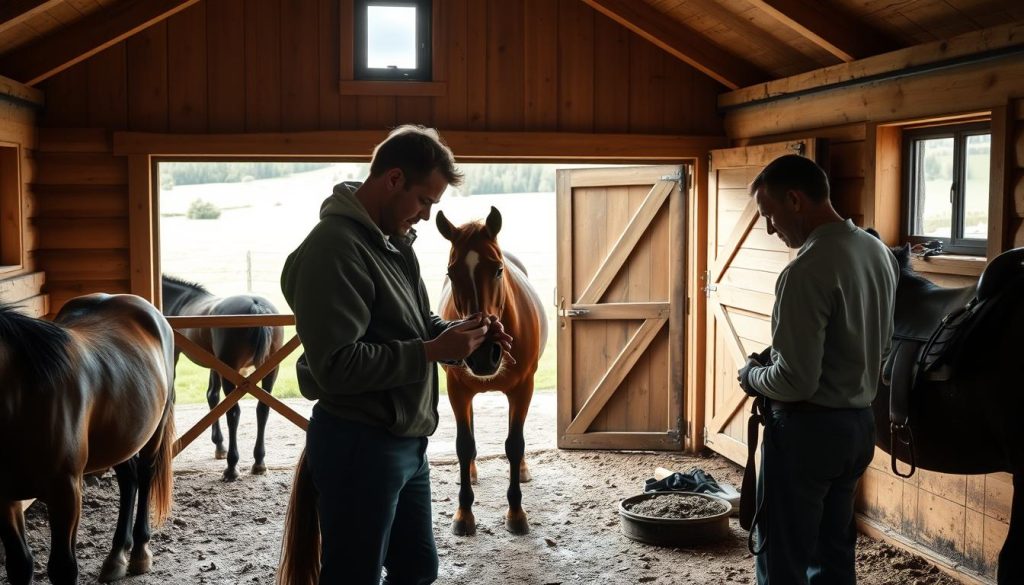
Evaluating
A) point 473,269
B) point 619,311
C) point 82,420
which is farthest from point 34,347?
point 619,311

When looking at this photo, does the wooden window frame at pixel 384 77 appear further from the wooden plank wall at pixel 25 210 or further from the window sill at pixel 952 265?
the window sill at pixel 952 265

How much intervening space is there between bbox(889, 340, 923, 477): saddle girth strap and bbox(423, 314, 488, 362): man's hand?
1688 millimetres

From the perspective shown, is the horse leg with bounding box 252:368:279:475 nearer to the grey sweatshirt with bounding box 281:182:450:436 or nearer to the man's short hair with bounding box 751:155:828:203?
the grey sweatshirt with bounding box 281:182:450:436

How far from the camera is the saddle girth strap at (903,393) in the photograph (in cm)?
305

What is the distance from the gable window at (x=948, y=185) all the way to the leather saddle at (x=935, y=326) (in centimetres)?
87

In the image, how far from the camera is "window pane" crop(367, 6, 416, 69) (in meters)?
5.74

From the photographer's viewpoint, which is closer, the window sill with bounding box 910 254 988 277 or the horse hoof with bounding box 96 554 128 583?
the window sill with bounding box 910 254 988 277

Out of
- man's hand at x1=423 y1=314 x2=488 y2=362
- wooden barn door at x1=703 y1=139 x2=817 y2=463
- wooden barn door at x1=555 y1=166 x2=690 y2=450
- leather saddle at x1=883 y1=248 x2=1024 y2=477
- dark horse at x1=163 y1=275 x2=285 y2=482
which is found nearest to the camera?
man's hand at x1=423 y1=314 x2=488 y2=362

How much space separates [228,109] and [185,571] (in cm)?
278

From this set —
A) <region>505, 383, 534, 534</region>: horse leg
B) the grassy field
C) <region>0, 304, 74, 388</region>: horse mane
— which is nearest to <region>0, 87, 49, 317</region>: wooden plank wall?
<region>0, 304, 74, 388</region>: horse mane

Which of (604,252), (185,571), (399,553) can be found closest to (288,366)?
(604,252)

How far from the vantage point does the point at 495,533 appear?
4.84 m

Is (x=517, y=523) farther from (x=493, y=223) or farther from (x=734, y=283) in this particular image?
(x=734, y=283)

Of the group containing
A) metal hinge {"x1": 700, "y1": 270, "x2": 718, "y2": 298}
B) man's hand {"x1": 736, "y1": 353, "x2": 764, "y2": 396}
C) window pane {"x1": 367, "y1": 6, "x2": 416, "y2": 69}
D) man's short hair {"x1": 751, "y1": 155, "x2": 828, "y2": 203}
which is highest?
window pane {"x1": 367, "y1": 6, "x2": 416, "y2": 69}
